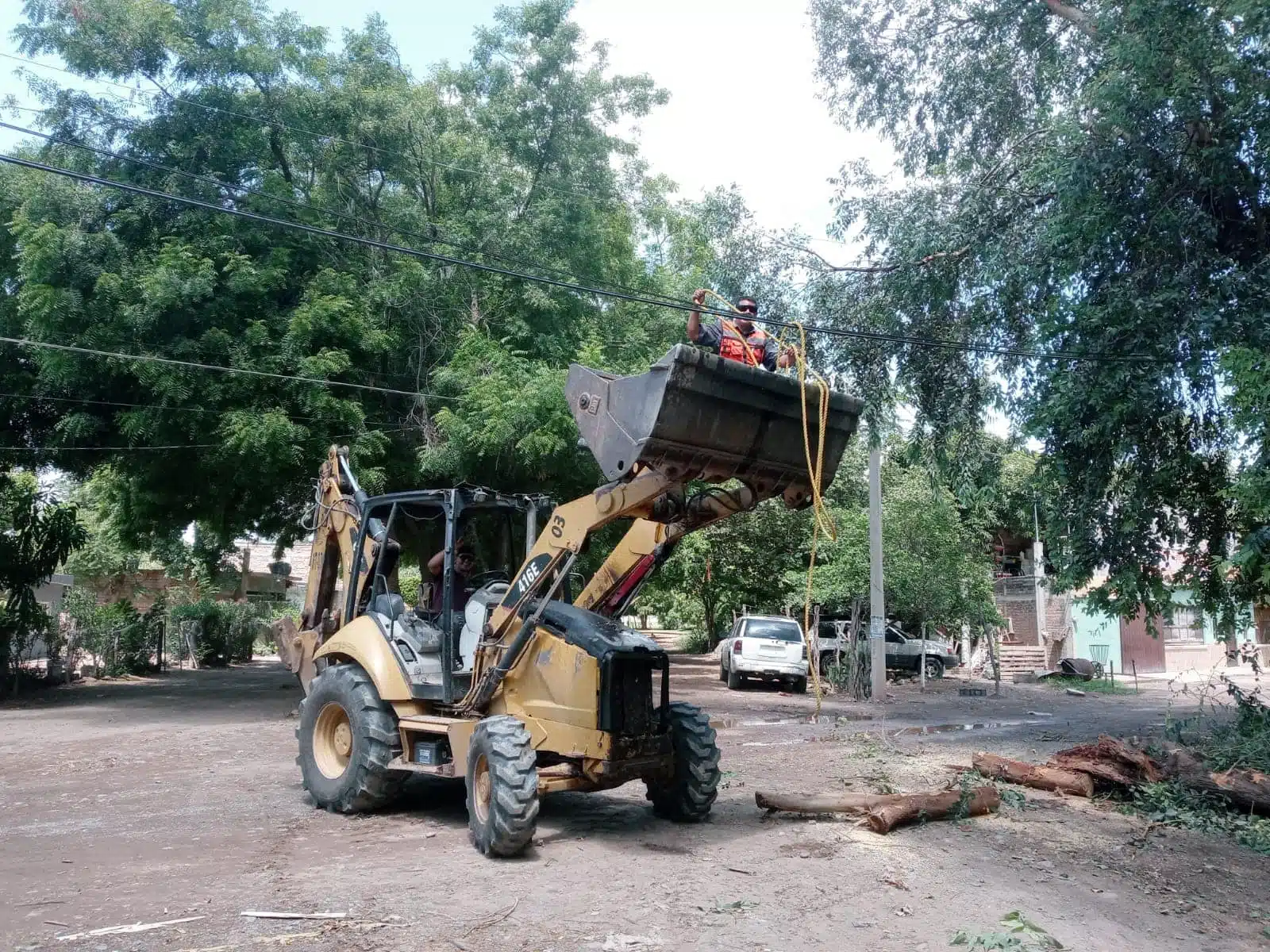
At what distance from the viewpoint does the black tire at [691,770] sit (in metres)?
8.34

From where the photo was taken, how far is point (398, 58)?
2109 cm

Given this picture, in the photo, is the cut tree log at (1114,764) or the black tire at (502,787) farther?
the cut tree log at (1114,764)

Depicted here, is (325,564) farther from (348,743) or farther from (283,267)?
(283,267)

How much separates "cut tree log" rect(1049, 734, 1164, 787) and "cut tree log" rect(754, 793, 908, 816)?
2.68 meters

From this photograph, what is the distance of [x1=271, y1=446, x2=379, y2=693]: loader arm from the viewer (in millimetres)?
10344

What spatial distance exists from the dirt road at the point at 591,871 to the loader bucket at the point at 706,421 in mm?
2791

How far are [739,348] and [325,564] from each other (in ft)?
18.1

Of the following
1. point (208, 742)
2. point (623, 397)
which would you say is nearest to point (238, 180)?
point (208, 742)

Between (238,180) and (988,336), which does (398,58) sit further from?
(988,336)

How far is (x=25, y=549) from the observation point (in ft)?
69.1

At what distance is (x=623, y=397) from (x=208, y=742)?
33.7 ft

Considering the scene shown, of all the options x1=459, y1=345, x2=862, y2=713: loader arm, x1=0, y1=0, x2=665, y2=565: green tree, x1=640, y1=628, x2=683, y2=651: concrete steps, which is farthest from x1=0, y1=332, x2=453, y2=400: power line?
x1=640, y1=628, x2=683, y2=651: concrete steps

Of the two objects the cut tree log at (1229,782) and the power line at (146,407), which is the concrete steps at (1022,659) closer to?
the power line at (146,407)

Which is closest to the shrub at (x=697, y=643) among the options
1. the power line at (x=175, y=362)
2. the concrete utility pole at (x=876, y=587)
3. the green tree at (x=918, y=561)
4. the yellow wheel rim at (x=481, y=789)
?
the green tree at (x=918, y=561)
